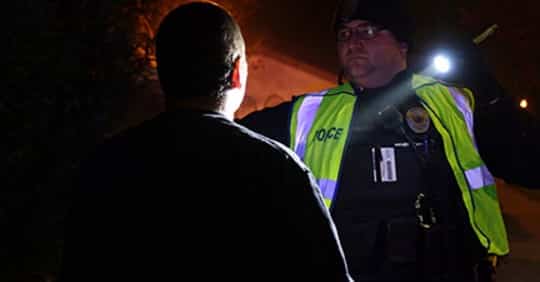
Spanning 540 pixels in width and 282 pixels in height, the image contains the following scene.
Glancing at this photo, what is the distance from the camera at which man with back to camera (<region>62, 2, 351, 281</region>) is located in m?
1.55

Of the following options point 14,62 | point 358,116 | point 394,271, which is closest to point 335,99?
point 358,116

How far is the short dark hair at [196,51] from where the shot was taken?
1.70 m

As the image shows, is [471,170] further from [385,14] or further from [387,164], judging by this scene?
[385,14]

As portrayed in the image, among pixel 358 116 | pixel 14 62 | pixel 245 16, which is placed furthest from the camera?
pixel 245 16

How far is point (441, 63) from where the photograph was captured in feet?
9.53

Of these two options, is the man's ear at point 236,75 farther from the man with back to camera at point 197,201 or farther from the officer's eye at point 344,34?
the officer's eye at point 344,34

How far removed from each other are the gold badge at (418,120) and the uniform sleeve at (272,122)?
0.59 metres

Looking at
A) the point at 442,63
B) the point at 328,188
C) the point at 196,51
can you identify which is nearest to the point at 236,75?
the point at 196,51

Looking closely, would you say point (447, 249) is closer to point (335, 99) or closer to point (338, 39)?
point (335, 99)

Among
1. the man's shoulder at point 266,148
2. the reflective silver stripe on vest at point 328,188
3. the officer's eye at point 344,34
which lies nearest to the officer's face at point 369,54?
the officer's eye at point 344,34

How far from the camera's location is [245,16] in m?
18.4

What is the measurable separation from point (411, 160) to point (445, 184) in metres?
0.18

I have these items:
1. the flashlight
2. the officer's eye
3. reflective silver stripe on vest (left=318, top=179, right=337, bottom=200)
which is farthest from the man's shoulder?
the officer's eye

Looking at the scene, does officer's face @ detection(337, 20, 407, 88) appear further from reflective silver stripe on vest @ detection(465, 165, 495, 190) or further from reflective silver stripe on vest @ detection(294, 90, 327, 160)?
reflective silver stripe on vest @ detection(465, 165, 495, 190)
